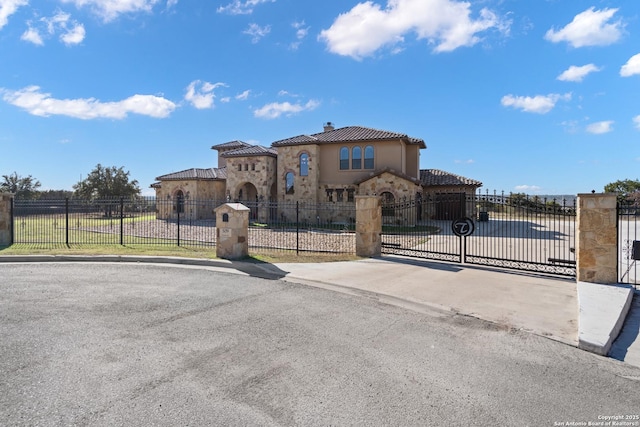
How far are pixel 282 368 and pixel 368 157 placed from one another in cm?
2558

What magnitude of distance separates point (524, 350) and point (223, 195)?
3283cm

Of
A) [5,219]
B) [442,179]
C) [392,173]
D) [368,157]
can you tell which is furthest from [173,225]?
[442,179]

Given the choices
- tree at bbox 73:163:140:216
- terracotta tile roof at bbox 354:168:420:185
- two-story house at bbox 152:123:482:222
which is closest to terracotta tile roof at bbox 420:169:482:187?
two-story house at bbox 152:123:482:222

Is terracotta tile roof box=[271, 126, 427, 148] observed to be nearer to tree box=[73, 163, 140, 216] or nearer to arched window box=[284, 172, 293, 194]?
arched window box=[284, 172, 293, 194]

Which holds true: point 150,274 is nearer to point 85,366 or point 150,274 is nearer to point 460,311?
point 85,366

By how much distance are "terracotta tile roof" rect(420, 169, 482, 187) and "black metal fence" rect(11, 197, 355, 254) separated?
24.5 ft

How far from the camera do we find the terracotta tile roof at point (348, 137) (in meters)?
28.1

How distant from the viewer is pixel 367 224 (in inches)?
477

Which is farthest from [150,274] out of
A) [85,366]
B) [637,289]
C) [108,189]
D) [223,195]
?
[108,189]

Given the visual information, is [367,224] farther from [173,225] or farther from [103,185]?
[103,185]

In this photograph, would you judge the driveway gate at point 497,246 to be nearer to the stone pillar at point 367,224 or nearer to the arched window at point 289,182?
the stone pillar at point 367,224

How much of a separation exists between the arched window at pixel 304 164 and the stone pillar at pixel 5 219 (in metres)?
18.9

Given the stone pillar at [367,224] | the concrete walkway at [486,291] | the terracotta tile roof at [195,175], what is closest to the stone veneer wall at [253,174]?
the terracotta tile roof at [195,175]

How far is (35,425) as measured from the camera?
3092mm
